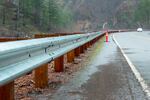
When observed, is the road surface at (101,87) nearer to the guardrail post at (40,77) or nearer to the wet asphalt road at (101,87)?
the wet asphalt road at (101,87)

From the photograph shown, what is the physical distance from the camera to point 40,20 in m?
114

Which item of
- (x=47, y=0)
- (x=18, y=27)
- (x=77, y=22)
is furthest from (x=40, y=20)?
(x=77, y=22)

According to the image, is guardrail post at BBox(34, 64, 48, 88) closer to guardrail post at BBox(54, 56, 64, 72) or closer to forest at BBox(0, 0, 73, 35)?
guardrail post at BBox(54, 56, 64, 72)

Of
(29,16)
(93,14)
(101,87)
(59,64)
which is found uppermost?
(93,14)

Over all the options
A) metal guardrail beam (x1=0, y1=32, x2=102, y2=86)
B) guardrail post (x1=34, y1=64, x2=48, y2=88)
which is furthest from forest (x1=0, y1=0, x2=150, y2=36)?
metal guardrail beam (x1=0, y1=32, x2=102, y2=86)

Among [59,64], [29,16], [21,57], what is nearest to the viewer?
[21,57]

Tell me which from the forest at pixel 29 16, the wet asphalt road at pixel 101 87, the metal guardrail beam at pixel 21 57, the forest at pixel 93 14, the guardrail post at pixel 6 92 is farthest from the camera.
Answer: the forest at pixel 93 14

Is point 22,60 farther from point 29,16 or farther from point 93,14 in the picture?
point 93,14

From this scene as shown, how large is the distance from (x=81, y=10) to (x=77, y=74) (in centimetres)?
16666

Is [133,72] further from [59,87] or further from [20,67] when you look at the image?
[20,67]

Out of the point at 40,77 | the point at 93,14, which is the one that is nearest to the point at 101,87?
the point at 40,77

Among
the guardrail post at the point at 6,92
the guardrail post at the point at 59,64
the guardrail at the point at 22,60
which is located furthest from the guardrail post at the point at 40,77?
the guardrail post at the point at 59,64

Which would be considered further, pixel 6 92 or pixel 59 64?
pixel 59 64

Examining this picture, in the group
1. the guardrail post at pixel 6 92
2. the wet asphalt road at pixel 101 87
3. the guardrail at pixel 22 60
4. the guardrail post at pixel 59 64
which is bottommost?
the wet asphalt road at pixel 101 87
